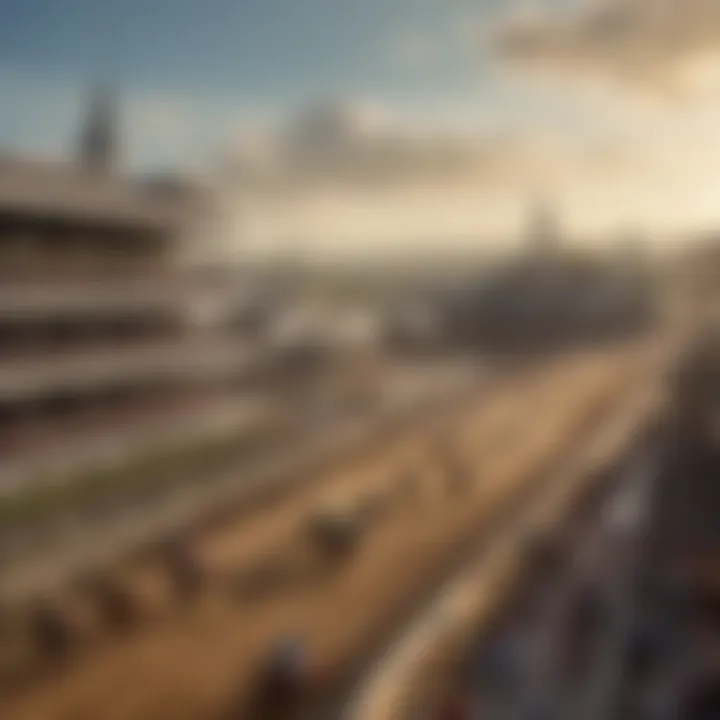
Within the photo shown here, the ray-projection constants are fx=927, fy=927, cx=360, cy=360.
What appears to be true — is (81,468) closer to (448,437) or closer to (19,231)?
(19,231)

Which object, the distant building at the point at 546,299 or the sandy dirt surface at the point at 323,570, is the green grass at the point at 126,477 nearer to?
the sandy dirt surface at the point at 323,570

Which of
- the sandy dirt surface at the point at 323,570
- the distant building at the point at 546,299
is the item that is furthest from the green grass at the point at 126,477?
the distant building at the point at 546,299

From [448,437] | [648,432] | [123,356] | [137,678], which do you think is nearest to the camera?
[137,678]

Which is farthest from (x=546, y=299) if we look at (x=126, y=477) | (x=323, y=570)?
(x=126, y=477)

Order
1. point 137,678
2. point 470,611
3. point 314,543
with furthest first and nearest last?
point 314,543
point 470,611
point 137,678

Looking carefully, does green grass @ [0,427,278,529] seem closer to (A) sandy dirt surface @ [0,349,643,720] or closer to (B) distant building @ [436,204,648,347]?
(A) sandy dirt surface @ [0,349,643,720]

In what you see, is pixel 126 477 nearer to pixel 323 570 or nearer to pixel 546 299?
pixel 323 570

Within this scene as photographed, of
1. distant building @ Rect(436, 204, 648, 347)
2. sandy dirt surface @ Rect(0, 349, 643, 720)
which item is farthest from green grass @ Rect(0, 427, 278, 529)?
distant building @ Rect(436, 204, 648, 347)

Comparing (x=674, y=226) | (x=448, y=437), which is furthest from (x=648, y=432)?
(x=674, y=226)
